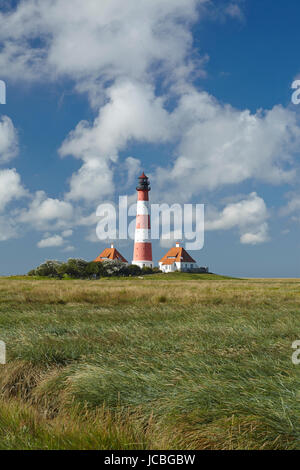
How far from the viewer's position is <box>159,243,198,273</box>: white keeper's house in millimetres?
87250

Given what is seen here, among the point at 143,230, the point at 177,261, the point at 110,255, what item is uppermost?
the point at 143,230

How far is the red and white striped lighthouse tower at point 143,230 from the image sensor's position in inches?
2613

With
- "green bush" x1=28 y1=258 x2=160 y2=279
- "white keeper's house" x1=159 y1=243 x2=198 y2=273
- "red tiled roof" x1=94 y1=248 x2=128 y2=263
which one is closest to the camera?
"green bush" x1=28 y1=258 x2=160 y2=279

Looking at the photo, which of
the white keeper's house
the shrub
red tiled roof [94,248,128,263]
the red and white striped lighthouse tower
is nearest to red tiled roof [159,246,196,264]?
the white keeper's house

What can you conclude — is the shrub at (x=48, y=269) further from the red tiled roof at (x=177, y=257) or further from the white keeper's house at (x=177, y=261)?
the red tiled roof at (x=177, y=257)

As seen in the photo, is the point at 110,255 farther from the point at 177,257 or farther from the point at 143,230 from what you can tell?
the point at 143,230

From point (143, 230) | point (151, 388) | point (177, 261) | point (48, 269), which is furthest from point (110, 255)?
point (151, 388)

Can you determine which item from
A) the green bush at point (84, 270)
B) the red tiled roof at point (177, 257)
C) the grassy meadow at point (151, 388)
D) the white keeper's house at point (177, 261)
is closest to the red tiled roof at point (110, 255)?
the white keeper's house at point (177, 261)

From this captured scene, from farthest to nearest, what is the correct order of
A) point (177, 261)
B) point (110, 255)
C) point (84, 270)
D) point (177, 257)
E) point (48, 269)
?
1. point (177, 257)
2. point (177, 261)
3. point (110, 255)
4. point (84, 270)
5. point (48, 269)

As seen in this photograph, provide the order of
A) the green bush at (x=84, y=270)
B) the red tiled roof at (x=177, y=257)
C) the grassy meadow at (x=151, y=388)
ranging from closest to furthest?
the grassy meadow at (x=151, y=388), the green bush at (x=84, y=270), the red tiled roof at (x=177, y=257)

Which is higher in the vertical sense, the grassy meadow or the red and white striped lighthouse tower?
the red and white striped lighthouse tower

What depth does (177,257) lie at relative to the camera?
8906cm

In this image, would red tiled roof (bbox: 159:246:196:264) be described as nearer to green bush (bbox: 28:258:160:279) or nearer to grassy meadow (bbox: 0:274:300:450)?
green bush (bbox: 28:258:160:279)

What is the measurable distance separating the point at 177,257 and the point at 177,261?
1.43 meters
